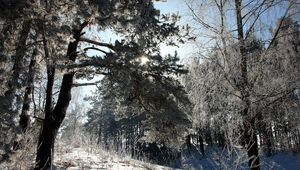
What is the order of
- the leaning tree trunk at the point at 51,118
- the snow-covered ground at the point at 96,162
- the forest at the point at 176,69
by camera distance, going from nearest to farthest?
the forest at the point at 176,69
the snow-covered ground at the point at 96,162
the leaning tree trunk at the point at 51,118

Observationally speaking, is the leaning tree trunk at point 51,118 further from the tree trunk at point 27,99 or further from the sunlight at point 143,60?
the sunlight at point 143,60

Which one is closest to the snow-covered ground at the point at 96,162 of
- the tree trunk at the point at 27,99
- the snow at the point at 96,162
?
the snow at the point at 96,162

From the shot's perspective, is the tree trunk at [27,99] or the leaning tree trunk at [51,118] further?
the leaning tree trunk at [51,118]

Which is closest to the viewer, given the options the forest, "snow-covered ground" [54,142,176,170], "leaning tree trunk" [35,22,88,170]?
the forest

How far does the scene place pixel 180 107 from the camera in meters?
9.47

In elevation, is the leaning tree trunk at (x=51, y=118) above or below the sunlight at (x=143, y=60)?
below

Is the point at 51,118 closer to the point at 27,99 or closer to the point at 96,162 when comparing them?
the point at 27,99

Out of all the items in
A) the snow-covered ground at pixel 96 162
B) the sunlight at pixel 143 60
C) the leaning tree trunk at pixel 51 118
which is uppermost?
the sunlight at pixel 143 60

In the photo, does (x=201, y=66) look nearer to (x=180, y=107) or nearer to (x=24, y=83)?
(x=180, y=107)

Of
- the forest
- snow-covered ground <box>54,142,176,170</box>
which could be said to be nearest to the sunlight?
the forest

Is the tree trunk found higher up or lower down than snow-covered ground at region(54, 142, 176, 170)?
higher up

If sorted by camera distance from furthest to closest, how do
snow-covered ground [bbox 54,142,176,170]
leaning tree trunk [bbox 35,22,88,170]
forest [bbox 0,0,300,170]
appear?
leaning tree trunk [bbox 35,22,88,170] → snow-covered ground [bbox 54,142,176,170] → forest [bbox 0,0,300,170]

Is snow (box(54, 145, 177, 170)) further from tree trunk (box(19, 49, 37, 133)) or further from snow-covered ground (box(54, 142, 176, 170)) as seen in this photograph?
tree trunk (box(19, 49, 37, 133))

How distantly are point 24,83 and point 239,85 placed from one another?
507 centimetres
